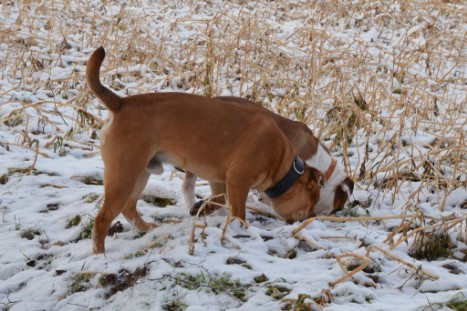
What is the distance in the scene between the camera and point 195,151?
457cm

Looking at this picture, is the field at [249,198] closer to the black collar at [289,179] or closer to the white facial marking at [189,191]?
the white facial marking at [189,191]

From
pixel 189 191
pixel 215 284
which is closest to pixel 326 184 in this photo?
pixel 189 191

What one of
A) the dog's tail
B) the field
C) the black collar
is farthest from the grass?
the black collar

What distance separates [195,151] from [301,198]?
1.03 metres

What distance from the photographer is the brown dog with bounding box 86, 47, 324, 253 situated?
4152 mm

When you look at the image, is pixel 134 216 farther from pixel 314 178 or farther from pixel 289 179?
pixel 314 178

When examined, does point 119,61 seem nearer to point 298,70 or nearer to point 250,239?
point 298,70

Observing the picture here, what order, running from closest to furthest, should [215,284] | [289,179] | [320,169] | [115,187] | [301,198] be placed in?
[215,284], [115,187], [289,179], [301,198], [320,169]

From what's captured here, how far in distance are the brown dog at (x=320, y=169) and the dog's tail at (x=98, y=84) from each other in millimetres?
1167

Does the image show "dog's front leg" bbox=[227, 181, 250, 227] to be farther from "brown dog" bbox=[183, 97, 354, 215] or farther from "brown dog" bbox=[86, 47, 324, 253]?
"brown dog" bbox=[183, 97, 354, 215]

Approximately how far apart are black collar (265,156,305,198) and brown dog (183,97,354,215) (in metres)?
0.42

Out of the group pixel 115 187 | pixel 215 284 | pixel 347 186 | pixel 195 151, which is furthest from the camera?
pixel 347 186

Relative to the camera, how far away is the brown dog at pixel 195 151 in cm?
415

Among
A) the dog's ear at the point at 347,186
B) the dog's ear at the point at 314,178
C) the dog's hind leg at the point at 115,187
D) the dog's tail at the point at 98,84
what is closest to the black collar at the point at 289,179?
the dog's ear at the point at 314,178
